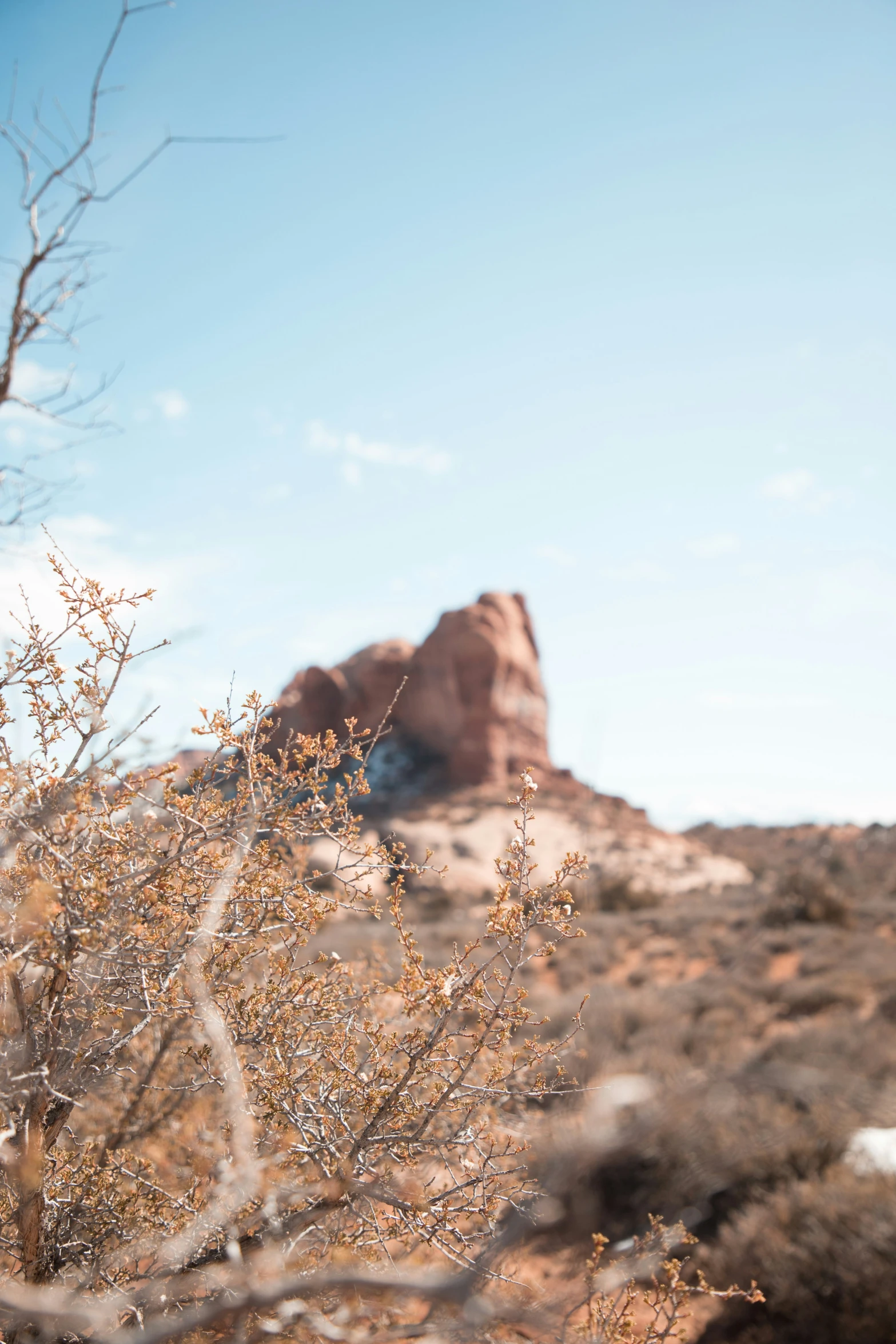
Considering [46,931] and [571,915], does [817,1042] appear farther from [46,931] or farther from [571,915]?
[46,931]

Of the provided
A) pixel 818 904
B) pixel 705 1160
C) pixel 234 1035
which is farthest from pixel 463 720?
pixel 705 1160

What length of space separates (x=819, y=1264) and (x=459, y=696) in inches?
1715

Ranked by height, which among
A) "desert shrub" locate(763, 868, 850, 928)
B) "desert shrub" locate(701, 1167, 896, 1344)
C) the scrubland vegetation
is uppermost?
the scrubland vegetation

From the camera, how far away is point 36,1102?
2.32m

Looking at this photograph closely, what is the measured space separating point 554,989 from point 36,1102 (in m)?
13.3

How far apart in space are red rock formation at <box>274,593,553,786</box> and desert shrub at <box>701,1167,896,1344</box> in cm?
4000

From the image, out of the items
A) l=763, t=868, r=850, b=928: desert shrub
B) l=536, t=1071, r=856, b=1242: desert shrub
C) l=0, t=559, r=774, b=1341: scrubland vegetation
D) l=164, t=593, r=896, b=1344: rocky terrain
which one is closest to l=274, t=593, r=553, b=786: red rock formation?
l=164, t=593, r=896, b=1344: rocky terrain

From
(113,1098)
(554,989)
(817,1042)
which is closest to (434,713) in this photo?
(554,989)

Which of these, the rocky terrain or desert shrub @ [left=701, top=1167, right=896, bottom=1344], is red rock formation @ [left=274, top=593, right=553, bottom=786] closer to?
the rocky terrain

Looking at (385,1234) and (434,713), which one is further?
(434,713)

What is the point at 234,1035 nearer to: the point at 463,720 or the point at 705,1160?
the point at 705,1160

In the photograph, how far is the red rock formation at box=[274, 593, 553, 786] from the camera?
4694 centimetres

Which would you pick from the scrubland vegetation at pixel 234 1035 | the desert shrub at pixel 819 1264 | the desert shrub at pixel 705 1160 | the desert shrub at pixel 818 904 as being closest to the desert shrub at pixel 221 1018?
the scrubland vegetation at pixel 234 1035

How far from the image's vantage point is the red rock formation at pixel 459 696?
4694 centimetres
